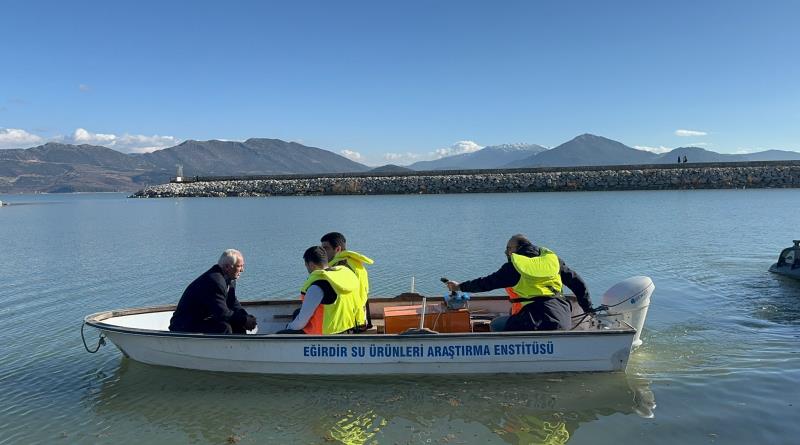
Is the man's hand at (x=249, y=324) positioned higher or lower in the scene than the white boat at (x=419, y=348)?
A: higher

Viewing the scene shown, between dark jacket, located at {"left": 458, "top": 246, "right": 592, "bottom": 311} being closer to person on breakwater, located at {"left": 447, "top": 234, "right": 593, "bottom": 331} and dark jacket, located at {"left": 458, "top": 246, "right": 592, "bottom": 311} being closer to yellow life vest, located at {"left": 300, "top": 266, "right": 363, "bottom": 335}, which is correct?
person on breakwater, located at {"left": 447, "top": 234, "right": 593, "bottom": 331}

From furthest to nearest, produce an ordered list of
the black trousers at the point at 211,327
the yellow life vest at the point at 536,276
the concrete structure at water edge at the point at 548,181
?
the concrete structure at water edge at the point at 548,181
the black trousers at the point at 211,327
the yellow life vest at the point at 536,276

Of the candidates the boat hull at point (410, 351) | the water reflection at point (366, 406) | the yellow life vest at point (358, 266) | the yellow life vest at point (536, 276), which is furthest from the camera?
the yellow life vest at point (358, 266)

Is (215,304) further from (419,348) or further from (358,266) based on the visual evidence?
(419,348)

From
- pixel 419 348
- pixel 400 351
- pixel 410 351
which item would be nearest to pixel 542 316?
pixel 419 348

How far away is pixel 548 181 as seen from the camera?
213ft

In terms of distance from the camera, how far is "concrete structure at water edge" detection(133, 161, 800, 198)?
60.0 m

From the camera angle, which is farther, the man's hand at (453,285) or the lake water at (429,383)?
the man's hand at (453,285)

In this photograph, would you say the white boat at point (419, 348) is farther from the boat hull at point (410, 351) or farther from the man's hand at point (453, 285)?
the man's hand at point (453, 285)

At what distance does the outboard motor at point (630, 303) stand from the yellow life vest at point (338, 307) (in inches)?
152

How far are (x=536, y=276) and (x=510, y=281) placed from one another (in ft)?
1.22

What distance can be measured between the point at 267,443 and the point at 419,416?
6.13ft

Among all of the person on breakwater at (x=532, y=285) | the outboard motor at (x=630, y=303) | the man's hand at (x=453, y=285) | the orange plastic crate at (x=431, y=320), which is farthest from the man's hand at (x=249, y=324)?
the outboard motor at (x=630, y=303)

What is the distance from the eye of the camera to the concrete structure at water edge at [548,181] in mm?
60000
